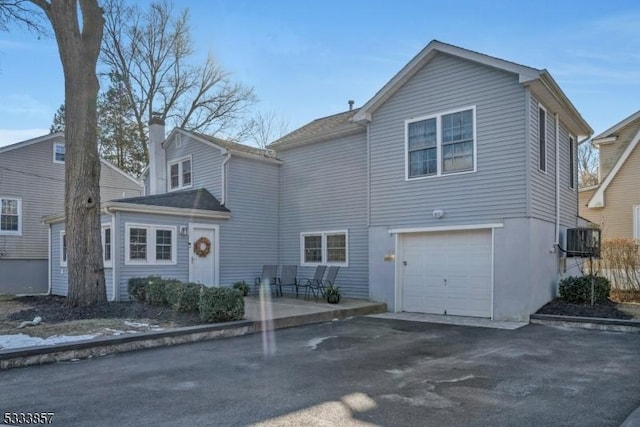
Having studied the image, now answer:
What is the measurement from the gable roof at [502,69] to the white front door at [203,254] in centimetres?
523

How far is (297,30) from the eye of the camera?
40.0ft

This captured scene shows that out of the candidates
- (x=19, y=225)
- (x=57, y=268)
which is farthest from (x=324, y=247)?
(x=19, y=225)

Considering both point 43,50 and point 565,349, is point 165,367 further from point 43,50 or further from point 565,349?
point 43,50

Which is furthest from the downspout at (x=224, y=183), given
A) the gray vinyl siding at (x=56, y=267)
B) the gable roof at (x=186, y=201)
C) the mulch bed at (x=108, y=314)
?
the gray vinyl siding at (x=56, y=267)

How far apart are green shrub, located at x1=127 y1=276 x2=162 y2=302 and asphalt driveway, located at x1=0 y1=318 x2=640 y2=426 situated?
371cm

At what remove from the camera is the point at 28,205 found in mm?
17438

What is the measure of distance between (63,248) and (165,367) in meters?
9.84

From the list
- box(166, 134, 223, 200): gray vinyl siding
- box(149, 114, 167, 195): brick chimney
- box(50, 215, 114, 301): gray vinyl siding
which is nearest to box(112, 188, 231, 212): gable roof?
box(166, 134, 223, 200): gray vinyl siding

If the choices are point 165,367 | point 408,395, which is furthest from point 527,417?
point 165,367

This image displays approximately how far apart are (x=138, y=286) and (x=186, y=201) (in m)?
3.16

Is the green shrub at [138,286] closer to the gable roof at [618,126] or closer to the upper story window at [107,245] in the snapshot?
the upper story window at [107,245]

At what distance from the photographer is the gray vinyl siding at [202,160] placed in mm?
13883

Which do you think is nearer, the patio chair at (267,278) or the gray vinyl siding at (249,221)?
the gray vinyl siding at (249,221)

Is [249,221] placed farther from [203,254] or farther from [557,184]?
[557,184]
